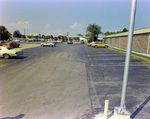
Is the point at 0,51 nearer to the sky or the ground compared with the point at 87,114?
nearer to the sky

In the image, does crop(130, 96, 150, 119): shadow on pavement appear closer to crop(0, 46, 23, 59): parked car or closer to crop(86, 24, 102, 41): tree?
crop(0, 46, 23, 59): parked car

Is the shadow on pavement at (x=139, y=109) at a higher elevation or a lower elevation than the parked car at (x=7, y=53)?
lower

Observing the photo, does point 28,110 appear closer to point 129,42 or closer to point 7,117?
point 7,117

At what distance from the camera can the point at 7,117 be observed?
165 inches

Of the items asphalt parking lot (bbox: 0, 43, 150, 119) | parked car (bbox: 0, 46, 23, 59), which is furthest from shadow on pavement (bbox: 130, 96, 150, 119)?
parked car (bbox: 0, 46, 23, 59)

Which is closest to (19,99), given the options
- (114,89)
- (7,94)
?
(7,94)

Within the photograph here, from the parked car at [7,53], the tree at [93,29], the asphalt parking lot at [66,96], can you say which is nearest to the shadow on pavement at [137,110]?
the asphalt parking lot at [66,96]

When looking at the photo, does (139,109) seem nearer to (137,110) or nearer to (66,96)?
(137,110)

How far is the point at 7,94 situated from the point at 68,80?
3308mm

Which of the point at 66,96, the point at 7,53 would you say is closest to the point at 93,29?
the point at 7,53

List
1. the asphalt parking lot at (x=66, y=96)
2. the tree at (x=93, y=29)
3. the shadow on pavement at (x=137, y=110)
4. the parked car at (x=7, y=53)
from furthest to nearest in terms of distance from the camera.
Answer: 1. the tree at (x=93, y=29)
2. the parked car at (x=7, y=53)
3. the asphalt parking lot at (x=66, y=96)
4. the shadow on pavement at (x=137, y=110)

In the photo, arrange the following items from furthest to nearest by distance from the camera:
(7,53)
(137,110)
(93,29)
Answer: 1. (93,29)
2. (7,53)
3. (137,110)

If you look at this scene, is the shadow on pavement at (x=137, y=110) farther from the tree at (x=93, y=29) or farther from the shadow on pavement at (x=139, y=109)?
the tree at (x=93, y=29)

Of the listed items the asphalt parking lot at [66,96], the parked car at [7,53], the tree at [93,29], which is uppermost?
the tree at [93,29]
